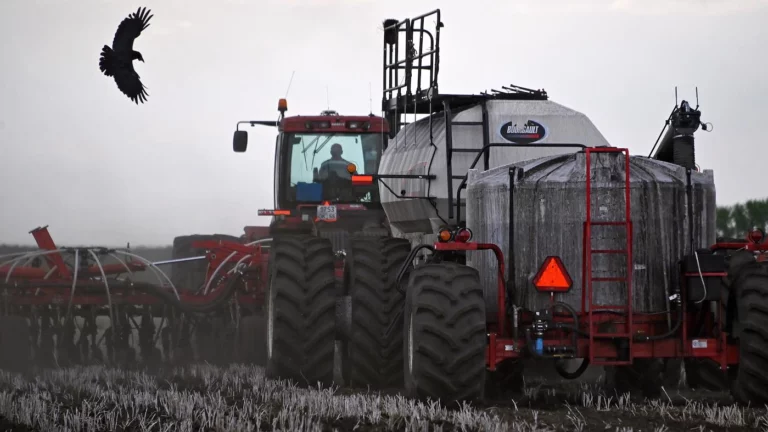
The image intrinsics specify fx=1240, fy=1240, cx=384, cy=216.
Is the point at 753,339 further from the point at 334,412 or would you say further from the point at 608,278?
the point at 334,412

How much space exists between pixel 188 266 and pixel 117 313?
6877 mm

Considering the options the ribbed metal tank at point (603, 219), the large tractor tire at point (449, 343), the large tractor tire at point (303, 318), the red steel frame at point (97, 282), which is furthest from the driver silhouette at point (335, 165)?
the large tractor tire at point (449, 343)

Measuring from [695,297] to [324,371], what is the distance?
3.89 meters

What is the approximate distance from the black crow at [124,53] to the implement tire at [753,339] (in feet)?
27.0

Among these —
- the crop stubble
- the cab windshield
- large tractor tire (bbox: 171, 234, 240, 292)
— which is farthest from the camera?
large tractor tire (bbox: 171, 234, 240, 292)

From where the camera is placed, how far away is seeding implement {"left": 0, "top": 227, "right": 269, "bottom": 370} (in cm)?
1549

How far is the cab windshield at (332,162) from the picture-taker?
1720 centimetres

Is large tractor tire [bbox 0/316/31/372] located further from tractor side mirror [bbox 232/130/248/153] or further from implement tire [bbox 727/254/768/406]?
implement tire [bbox 727/254/768/406]

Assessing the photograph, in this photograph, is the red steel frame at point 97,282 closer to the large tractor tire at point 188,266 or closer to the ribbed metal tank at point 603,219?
the large tractor tire at point 188,266

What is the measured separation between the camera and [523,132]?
12328mm

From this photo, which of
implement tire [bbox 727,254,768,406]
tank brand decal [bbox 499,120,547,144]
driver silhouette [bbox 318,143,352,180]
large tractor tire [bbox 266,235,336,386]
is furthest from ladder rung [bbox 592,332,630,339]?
driver silhouette [bbox 318,143,352,180]

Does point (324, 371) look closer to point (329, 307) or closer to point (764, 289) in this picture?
point (329, 307)

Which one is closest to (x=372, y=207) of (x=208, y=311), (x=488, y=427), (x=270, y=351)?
(x=208, y=311)

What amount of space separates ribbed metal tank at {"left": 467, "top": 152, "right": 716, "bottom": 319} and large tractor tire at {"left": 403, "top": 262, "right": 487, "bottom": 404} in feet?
2.98
